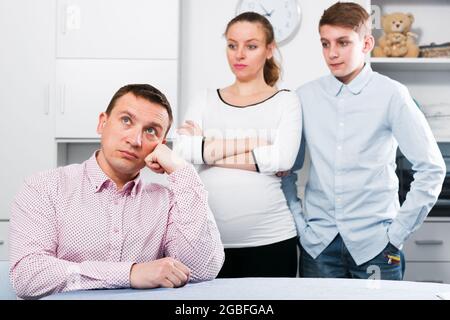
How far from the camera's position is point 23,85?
1275mm

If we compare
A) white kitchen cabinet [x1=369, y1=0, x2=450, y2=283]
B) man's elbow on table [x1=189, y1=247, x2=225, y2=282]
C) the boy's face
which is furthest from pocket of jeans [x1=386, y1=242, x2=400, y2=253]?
white kitchen cabinet [x1=369, y1=0, x2=450, y2=283]

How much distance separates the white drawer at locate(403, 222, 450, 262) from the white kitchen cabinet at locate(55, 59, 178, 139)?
59 cm

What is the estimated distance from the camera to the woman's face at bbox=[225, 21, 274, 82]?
101 centimetres

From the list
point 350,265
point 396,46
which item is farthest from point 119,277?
point 396,46

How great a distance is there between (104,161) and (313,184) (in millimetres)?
431

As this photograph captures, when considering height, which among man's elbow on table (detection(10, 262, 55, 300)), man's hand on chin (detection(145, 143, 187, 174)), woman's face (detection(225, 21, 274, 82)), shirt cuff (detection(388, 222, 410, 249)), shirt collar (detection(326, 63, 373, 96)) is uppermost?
woman's face (detection(225, 21, 274, 82))

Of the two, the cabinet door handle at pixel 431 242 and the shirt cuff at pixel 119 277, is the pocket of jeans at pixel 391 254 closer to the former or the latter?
the cabinet door handle at pixel 431 242

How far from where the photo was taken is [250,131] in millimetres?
969

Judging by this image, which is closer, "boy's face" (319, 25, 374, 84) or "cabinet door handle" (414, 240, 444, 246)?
"boy's face" (319, 25, 374, 84)

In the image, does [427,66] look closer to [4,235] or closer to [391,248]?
[391,248]

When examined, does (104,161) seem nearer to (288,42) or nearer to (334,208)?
(334,208)

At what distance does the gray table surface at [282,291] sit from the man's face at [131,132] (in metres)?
0.16

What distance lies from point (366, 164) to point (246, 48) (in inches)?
11.2

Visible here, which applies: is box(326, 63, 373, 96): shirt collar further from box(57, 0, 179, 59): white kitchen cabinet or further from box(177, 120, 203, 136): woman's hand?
box(57, 0, 179, 59): white kitchen cabinet
